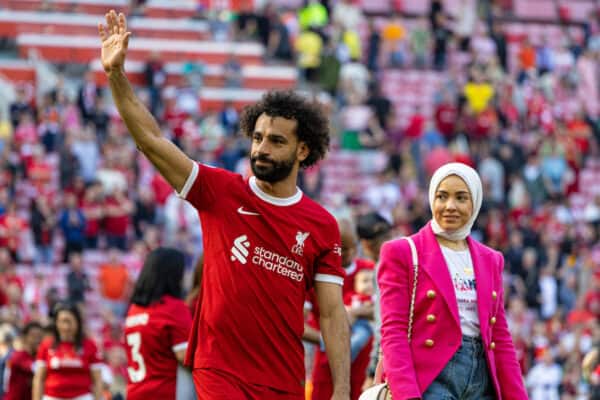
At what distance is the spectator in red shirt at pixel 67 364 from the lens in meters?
11.4

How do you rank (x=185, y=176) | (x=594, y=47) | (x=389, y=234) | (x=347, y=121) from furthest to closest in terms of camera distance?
(x=594, y=47) < (x=347, y=121) < (x=389, y=234) < (x=185, y=176)

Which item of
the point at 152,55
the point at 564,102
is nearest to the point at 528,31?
the point at 564,102

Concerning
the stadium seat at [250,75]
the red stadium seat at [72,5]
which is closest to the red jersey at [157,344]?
the stadium seat at [250,75]

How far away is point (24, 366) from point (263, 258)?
5.60m

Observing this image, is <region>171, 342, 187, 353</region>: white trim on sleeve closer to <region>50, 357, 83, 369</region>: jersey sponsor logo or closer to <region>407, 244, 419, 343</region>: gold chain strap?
<region>50, 357, 83, 369</region>: jersey sponsor logo

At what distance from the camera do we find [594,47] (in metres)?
35.5

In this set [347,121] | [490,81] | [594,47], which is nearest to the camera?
[347,121]

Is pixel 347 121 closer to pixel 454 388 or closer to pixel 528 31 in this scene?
pixel 528 31

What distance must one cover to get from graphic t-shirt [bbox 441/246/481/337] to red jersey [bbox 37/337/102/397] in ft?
15.2

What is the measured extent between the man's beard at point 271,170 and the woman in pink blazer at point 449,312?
0.61 meters

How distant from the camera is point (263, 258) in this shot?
7258mm

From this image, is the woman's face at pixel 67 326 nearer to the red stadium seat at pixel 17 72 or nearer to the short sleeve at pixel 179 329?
the short sleeve at pixel 179 329

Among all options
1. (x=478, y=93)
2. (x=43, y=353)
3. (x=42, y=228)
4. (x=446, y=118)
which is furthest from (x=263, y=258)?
(x=478, y=93)

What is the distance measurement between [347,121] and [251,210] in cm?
2151
